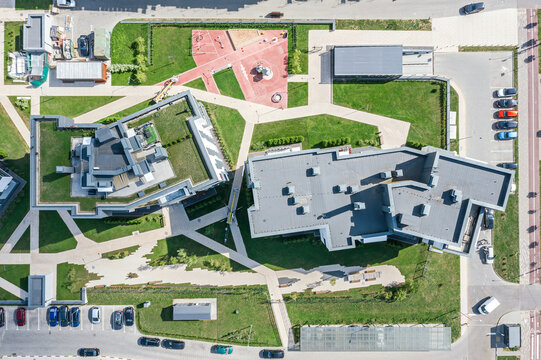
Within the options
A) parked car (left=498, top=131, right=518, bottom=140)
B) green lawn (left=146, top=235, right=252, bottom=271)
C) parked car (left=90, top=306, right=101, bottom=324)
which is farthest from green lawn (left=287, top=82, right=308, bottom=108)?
parked car (left=90, top=306, right=101, bottom=324)

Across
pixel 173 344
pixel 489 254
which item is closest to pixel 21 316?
pixel 173 344

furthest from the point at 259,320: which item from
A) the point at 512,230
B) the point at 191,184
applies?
the point at 512,230

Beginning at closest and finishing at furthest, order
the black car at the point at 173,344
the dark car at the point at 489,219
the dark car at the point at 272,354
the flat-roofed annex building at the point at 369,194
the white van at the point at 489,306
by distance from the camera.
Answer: the flat-roofed annex building at the point at 369,194 < the dark car at the point at 489,219 < the white van at the point at 489,306 < the dark car at the point at 272,354 < the black car at the point at 173,344

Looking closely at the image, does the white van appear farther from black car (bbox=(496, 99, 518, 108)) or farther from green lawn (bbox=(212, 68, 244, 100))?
green lawn (bbox=(212, 68, 244, 100))

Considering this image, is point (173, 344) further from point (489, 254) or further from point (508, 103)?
point (508, 103)

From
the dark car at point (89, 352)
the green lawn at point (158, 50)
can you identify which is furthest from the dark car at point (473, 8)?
the dark car at point (89, 352)

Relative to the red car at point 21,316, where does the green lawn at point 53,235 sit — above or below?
above

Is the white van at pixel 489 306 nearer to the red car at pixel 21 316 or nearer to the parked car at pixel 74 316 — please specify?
the parked car at pixel 74 316

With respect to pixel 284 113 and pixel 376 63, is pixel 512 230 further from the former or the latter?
pixel 284 113
